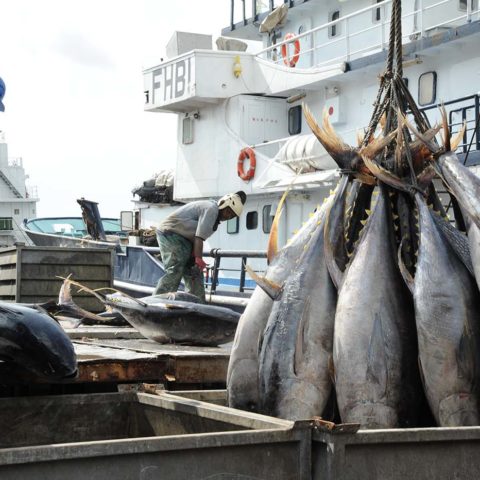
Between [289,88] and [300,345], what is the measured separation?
14.2 m

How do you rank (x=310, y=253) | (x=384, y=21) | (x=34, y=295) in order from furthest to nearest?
1. (x=384, y=21)
2. (x=34, y=295)
3. (x=310, y=253)

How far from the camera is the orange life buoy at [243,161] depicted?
61.1ft

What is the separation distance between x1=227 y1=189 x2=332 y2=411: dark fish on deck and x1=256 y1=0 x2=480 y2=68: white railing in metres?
10.2

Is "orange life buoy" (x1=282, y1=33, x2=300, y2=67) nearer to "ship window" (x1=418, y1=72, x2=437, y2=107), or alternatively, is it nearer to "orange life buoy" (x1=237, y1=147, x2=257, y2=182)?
"orange life buoy" (x1=237, y1=147, x2=257, y2=182)

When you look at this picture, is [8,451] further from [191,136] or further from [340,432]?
[191,136]

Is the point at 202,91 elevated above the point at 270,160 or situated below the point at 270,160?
above

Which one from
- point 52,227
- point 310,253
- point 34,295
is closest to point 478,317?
point 310,253

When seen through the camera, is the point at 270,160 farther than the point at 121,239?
No

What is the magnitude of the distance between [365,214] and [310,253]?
2.37 feet

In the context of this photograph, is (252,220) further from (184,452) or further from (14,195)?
(14,195)

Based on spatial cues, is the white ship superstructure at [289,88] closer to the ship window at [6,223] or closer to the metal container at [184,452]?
the metal container at [184,452]

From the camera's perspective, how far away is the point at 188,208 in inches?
420

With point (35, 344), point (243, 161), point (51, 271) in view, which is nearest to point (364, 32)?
point (243, 161)

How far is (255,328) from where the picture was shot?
16.8 feet
